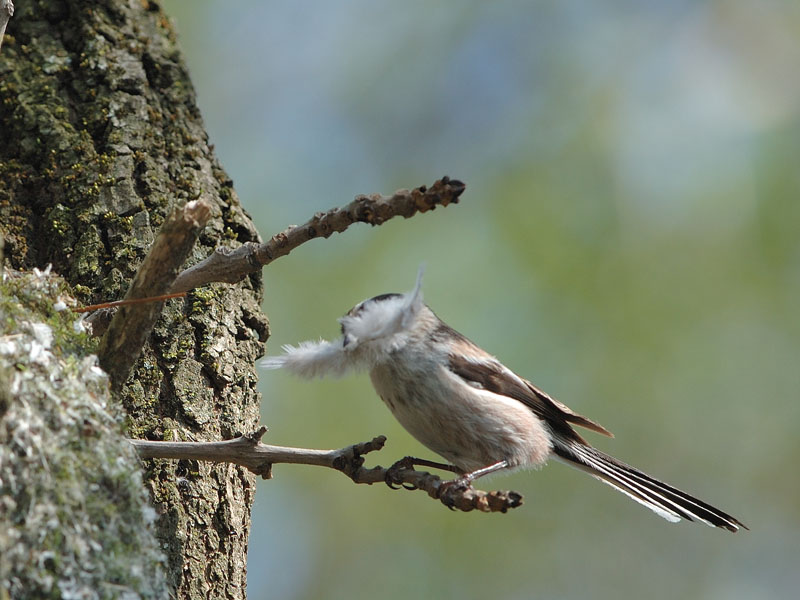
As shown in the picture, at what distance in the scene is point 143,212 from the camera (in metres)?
3.41

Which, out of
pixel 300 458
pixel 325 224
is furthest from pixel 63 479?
pixel 325 224

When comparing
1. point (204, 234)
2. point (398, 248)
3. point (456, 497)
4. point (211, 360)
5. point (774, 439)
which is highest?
point (398, 248)

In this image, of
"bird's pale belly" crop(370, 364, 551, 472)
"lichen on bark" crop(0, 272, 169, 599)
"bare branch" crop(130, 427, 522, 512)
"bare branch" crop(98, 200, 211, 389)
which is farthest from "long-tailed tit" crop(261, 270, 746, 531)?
"lichen on bark" crop(0, 272, 169, 599)

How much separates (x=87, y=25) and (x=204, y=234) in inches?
51.8

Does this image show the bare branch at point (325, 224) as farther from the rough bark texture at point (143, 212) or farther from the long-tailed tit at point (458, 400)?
the rough bark texture at point (143, 212)

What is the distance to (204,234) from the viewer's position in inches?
139

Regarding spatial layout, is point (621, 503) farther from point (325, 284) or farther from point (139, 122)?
point (139, 122)

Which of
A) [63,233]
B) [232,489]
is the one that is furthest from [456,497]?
[63,233]

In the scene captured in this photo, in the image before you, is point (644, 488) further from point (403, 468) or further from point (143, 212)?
point (143, 212)

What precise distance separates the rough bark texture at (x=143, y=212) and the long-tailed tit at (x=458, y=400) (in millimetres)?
441

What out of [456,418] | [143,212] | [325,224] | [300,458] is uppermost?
[143,212]

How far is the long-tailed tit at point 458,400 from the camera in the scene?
3037 mm

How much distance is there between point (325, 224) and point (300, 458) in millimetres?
799

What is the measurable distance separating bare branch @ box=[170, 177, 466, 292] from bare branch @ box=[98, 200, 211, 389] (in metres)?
0.17
